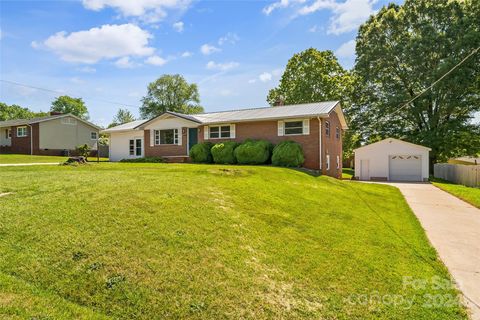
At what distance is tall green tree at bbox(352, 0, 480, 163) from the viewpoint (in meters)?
27.0

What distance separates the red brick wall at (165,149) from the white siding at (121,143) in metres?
1.73

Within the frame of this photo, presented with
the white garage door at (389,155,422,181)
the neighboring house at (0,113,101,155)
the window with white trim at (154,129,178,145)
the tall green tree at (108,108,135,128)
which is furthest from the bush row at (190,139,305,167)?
the tall green tree at (108,108,135,128)

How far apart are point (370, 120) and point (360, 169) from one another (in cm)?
910

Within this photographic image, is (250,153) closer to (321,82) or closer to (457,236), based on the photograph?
(457,236)

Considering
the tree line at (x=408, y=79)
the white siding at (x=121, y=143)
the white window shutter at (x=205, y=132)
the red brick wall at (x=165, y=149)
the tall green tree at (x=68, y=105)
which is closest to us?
the white window shutter at (x=205, y=132)

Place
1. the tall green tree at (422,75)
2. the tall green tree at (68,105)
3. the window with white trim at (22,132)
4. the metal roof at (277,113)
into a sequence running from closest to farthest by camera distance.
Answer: the metal roof at (277,113) → the tall green tree at (422,75) → the window with white trim at (22,132) → the tall green tree at (68,105)

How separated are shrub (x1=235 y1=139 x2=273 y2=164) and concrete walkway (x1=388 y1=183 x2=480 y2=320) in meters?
7.95

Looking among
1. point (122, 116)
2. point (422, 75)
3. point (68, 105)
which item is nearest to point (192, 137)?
point (422, 75)

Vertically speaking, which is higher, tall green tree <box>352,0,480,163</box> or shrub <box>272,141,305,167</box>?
tall green tree <box>352,0,480,163</box>

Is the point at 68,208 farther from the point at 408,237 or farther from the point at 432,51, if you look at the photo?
the point at 432,51

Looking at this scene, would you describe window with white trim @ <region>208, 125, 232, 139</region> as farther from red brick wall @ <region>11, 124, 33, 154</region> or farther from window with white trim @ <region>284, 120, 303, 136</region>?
red brick wall @ <region>11, 124, 33, 154</region>

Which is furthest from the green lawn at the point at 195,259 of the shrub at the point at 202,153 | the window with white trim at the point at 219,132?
the window with white trim at the point at 219,132

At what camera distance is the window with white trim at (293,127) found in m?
18.9

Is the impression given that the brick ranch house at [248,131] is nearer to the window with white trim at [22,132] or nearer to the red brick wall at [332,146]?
the red brick wall at [332,146]
